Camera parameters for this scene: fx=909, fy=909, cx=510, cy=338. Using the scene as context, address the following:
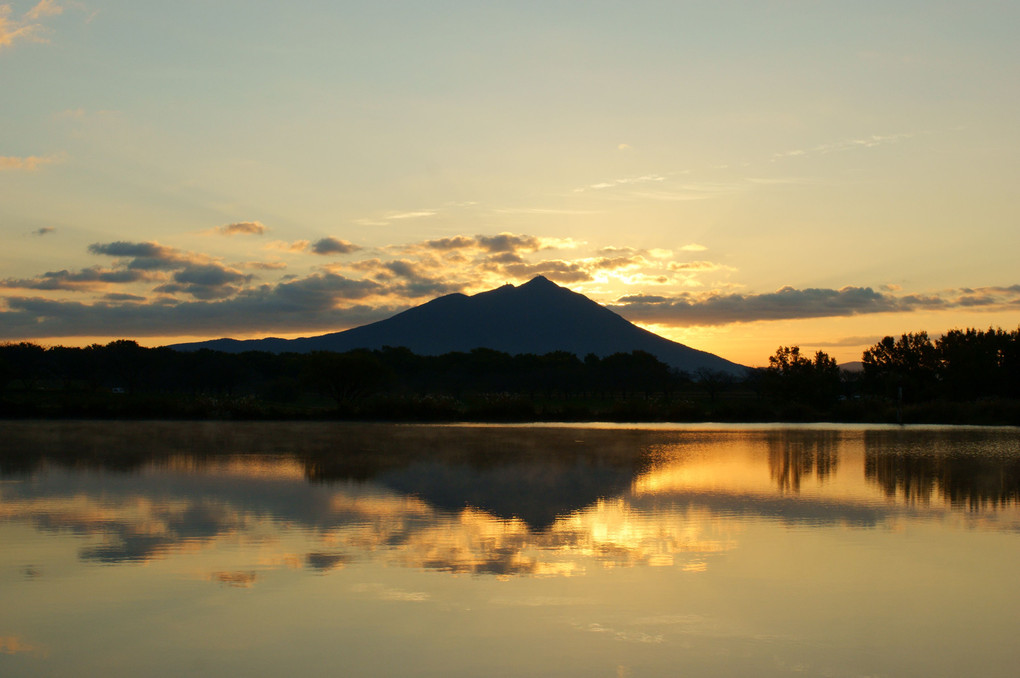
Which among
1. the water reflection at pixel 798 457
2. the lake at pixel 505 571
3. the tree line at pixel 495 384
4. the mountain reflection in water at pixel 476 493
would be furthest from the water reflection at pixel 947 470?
the tree line at pixel 495 384

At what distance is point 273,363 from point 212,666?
4934 inches

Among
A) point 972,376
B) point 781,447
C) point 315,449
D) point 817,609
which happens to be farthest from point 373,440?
point 972,376

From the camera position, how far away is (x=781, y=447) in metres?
32.9

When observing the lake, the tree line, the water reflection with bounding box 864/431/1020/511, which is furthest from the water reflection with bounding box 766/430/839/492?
the tree line

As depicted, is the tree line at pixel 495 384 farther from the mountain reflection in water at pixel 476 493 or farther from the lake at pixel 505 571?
the lake at pixel 505 571

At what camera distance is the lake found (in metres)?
7.70

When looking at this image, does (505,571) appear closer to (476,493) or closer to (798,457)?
(476,493)

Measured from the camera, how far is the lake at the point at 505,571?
7703 millimetres

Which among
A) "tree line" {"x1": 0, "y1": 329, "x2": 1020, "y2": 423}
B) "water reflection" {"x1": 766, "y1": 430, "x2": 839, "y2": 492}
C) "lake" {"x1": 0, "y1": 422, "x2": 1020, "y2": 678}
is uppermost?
"tree line" {"x1": 0, "y1": 329, "x2": 1020, "y2": 423}

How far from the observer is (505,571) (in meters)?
10.9

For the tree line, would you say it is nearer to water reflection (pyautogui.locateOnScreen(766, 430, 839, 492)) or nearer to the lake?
water reflection (pyautogui.locateOnScreen(766, 430, 839, 492))

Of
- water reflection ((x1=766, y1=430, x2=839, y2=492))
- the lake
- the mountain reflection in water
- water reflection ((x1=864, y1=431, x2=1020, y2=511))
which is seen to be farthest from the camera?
water reflection ((x1=766, y1=430, x2=839, y2=492))

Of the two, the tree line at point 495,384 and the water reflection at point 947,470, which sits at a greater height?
the tree line at point 495,384

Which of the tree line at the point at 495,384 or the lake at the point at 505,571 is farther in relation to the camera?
the tree line at the point at 495,384
